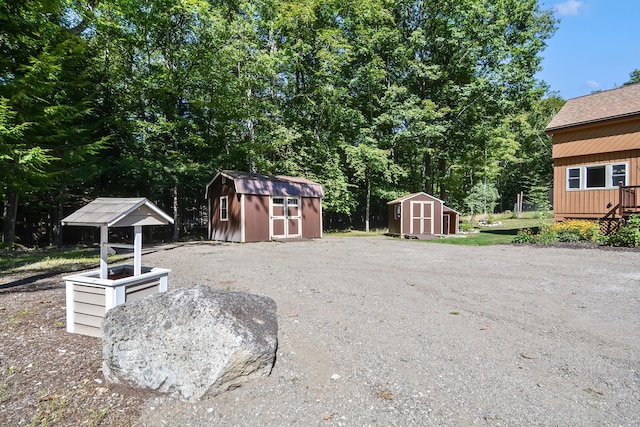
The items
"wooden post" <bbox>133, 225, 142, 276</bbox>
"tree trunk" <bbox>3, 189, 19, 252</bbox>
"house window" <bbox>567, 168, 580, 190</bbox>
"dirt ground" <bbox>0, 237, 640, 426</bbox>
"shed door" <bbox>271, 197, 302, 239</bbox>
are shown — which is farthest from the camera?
"shed door" <bbox>271, 197, 302, 239</bbox>

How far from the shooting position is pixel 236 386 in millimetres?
2945

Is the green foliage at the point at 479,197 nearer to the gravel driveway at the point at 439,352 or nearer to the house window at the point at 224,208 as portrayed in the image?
the house window at the point at 224,208

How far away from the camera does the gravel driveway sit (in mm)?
2621

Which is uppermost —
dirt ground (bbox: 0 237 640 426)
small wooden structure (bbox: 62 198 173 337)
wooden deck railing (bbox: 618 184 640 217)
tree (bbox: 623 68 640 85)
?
tree (bbox: 623 68 640 85)

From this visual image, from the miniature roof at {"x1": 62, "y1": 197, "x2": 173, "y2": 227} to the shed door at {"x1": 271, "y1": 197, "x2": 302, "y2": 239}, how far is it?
11600 millimetres

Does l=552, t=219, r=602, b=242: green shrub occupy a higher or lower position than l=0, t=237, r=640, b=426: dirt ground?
higher

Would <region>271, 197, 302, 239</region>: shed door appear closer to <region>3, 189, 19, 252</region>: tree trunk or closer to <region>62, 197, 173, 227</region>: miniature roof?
<region>3, 189, 19, 252</region>: tree trunk

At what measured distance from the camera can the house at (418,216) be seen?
1816cm

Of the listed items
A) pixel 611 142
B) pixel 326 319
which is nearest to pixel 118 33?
pixel 326 319

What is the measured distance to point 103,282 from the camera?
389 centimetres

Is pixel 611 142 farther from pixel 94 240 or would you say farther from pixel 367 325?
pixel 94 240

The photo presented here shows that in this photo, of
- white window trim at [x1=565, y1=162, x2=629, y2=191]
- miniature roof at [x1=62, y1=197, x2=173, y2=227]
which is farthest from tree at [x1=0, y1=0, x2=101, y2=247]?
white window trim at [x1=565, y1=162, x2=629, y2=191]

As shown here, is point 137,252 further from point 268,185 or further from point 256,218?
point 268,185

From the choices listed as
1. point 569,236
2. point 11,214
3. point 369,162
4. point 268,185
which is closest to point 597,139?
point 569,236
